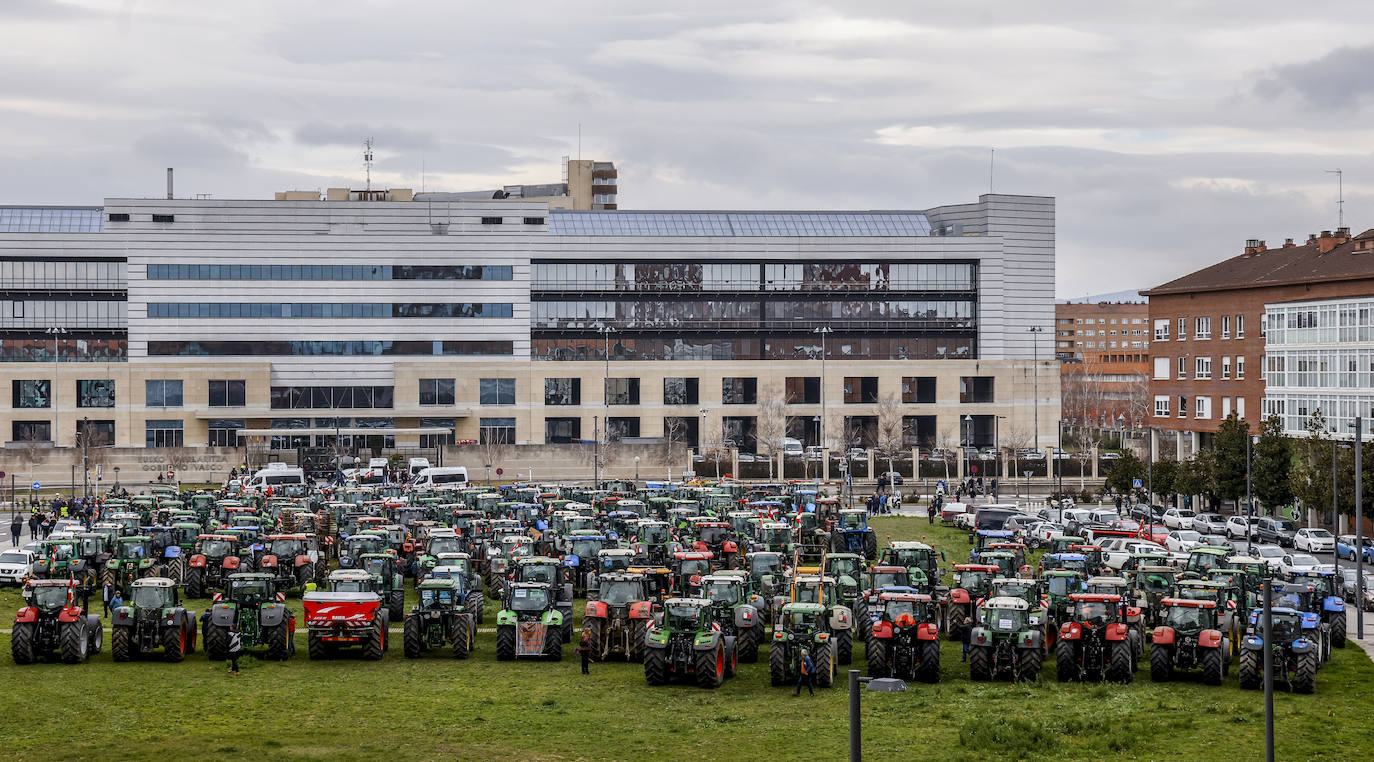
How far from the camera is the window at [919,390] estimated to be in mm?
131750

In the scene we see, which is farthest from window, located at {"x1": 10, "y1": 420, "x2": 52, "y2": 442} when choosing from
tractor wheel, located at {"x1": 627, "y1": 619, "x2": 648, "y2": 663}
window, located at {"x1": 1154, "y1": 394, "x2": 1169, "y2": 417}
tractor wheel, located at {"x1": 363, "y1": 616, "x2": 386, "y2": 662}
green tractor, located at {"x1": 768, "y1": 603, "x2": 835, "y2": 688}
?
green tractor, located at {"x1": 768, "y1": 603, "x2": 835, "y2": 688}

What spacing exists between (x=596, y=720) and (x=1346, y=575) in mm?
30472

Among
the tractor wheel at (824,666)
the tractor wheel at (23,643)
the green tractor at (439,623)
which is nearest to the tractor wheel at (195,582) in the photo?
the green tractor at (439,623)

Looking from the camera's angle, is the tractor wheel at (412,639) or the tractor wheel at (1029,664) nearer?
the tractor wheel at (1029,664)

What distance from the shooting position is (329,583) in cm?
3747

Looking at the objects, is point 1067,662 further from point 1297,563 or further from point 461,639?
point 1297,563

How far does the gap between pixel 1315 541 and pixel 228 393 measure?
83.3 meters

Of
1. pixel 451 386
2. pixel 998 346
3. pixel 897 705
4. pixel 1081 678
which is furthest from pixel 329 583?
pixel 998 346

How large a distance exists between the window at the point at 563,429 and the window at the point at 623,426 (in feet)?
8.12

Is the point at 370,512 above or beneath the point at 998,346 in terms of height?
beneath

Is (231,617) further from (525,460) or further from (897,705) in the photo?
(525,460)

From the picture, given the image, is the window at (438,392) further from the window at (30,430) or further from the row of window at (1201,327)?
the row of window at (1201,327)

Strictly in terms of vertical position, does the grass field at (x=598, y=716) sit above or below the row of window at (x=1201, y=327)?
below

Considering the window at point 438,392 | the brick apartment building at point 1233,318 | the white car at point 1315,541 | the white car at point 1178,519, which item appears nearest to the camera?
the white car at point 1315,541
